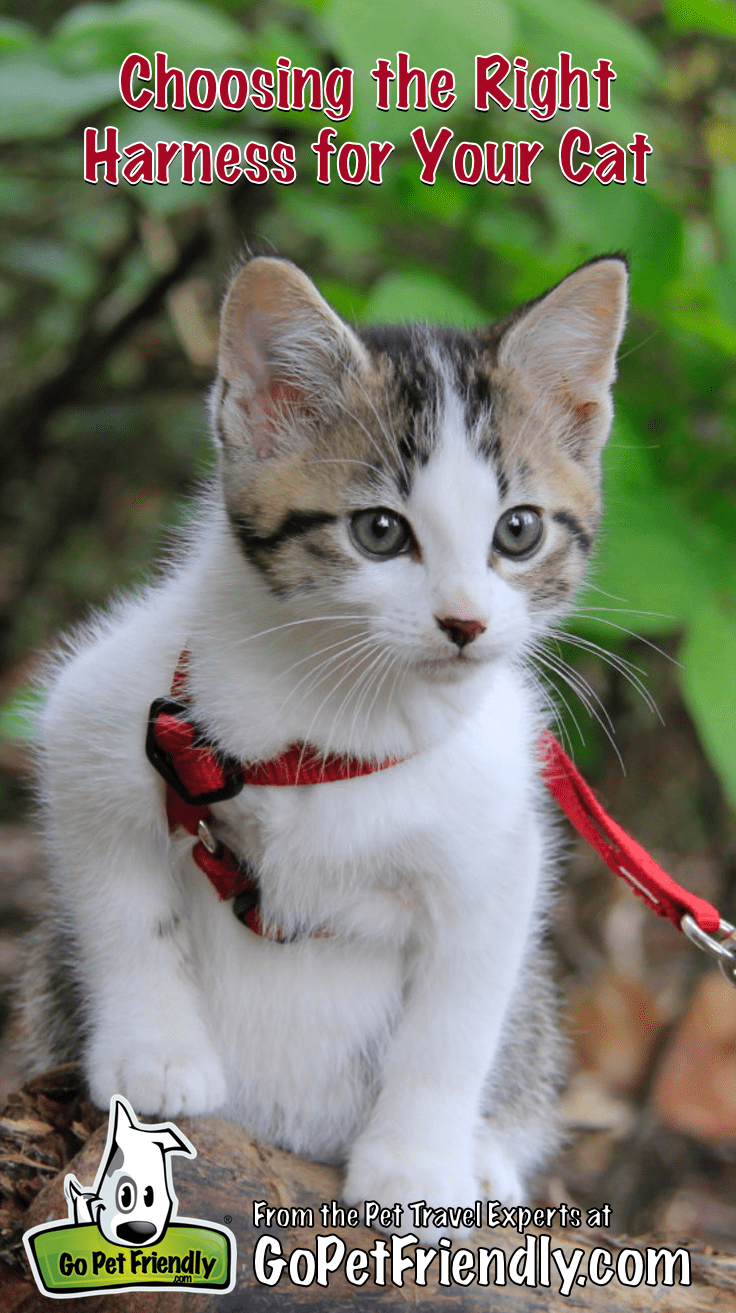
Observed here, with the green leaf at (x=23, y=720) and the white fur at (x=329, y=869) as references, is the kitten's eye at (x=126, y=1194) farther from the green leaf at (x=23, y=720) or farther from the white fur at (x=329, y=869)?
the green leaf at (x=23, y=720)

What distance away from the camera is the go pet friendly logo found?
48.4 inches

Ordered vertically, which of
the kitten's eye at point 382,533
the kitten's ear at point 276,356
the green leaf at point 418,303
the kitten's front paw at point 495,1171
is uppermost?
the green leaf at point 418,303

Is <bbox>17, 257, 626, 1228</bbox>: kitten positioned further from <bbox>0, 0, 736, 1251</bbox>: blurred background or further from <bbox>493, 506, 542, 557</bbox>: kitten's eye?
<bbox>0, 0, 736, 1251</bbox>: blurred background

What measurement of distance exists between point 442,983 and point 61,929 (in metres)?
0.57

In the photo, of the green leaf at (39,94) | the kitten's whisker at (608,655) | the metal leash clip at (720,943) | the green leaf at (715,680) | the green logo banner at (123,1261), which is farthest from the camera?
the green leaf at (39,94)

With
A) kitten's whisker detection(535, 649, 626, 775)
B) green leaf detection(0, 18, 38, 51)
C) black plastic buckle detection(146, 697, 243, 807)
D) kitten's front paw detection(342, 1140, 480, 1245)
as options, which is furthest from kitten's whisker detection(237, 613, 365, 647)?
green leaf detection(0, 18, 38, 51)

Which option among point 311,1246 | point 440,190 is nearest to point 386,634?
point 311,1246

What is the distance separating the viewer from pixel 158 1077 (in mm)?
1391

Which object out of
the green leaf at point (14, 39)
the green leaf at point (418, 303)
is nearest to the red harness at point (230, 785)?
the green leaf at point (418, 303)

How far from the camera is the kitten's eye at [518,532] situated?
1.42m

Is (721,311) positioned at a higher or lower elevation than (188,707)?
higher

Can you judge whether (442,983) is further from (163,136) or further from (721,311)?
(163,136)

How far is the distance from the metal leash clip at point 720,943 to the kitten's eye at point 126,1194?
714mm

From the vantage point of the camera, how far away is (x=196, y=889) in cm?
152
